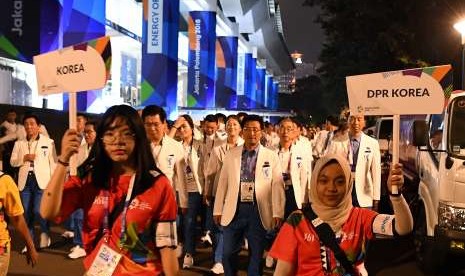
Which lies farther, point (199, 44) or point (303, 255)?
point (199, 44)

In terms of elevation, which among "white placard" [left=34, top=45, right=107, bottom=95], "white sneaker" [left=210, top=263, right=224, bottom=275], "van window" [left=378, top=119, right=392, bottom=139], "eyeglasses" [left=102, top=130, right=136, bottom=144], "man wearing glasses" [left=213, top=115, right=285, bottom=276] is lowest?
"white sneaker" [left=210, top=263, right=224, bottom=275]

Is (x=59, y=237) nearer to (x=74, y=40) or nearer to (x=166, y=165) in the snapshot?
(x=166, y=165)

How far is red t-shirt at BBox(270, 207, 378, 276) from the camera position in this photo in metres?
2.91

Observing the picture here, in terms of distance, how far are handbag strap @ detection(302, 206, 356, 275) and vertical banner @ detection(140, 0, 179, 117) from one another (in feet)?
56.7

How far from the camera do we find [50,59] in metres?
3.74

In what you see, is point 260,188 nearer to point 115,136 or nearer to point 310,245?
point 310,245

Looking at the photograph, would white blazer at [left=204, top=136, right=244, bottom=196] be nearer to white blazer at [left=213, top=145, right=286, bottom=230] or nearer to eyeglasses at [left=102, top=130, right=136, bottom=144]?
white blazer at [left=213, top=145, right=286, bottom=230]

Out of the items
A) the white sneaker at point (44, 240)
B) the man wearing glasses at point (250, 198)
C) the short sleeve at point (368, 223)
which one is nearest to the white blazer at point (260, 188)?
the man wearing glasses at point (250, 198)

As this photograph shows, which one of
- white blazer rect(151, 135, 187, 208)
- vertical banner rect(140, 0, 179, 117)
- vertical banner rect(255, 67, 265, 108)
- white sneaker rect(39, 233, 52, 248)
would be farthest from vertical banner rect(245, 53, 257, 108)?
white blazer rect(151, 135, 187, 208)

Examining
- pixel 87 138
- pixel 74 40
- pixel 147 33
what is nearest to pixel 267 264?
pixel 87 138

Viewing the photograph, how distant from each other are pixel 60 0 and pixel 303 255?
513 inches

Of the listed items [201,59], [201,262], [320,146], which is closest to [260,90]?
[201,59]

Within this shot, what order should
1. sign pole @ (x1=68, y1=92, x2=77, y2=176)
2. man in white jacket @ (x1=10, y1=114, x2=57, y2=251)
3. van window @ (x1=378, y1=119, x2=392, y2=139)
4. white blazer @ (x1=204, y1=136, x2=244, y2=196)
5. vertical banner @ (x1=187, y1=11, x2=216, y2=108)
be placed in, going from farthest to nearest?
vertical banner @ (x1=187, y1=11, x2=216, y2=108) → van window @ (x1=378, y1=119, x2=392, y2=139) → man in white jacket @ (x1=10, y1=114, x2=57, y2=251) → white blazer @ (x1=204, y1=136, x2=244, y2=196) → sign pole @ (x1=68, y1=92, x2=77, y2=176)

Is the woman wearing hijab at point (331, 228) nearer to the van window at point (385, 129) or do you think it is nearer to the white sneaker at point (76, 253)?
the white sneaker at point (76, 253)
